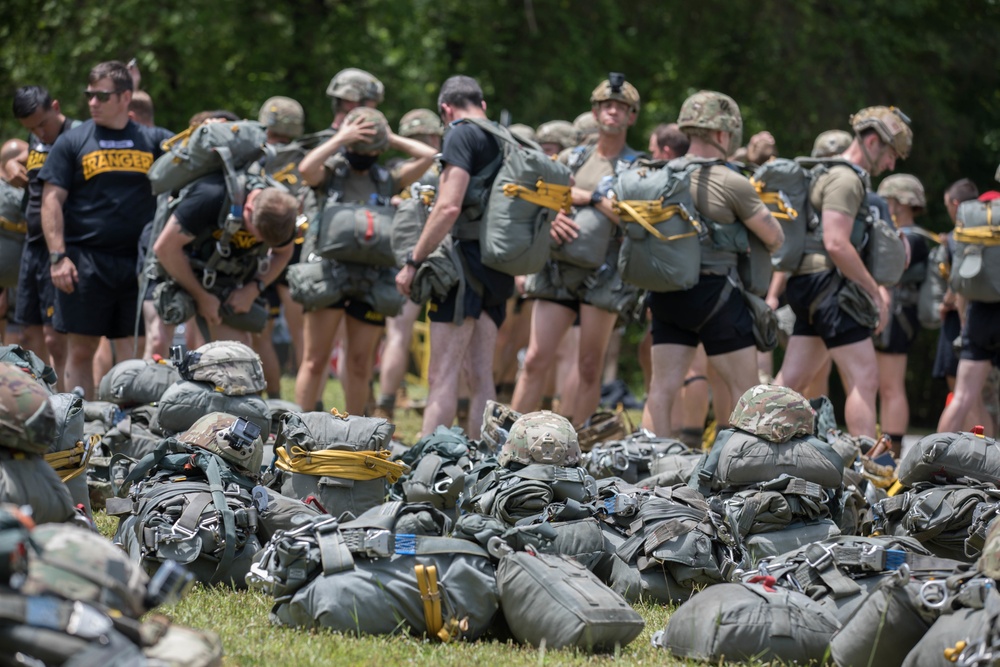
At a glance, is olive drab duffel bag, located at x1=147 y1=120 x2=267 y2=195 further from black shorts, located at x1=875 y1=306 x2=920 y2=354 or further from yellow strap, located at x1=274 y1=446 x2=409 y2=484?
black shorts, located at x1=875 y1=306 x2=920 y2=354

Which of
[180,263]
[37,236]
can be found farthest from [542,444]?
[37,236]

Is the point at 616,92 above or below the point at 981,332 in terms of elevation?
above

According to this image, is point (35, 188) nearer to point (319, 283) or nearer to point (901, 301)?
point (319, 283)

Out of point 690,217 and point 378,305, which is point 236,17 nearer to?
point 378,305

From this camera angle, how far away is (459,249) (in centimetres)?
804

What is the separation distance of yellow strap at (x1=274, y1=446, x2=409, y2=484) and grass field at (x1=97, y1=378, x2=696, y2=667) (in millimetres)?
987

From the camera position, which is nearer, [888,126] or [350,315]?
[888,126]

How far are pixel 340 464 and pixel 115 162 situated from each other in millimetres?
3964

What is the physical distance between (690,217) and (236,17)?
1195 centimetres

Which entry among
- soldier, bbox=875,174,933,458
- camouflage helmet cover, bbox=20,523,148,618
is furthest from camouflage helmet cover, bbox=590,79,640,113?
camouflage helmet cover, bbox=20,523,148,618

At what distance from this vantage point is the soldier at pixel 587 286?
8984mm

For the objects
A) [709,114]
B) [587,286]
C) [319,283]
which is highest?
[709,114]

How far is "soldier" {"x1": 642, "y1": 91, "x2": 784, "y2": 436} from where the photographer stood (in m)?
7.93

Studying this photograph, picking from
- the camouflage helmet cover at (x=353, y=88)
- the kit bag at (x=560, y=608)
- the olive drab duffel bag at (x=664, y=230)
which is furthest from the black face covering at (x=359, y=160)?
the kit bag at (x=560, y=608)
